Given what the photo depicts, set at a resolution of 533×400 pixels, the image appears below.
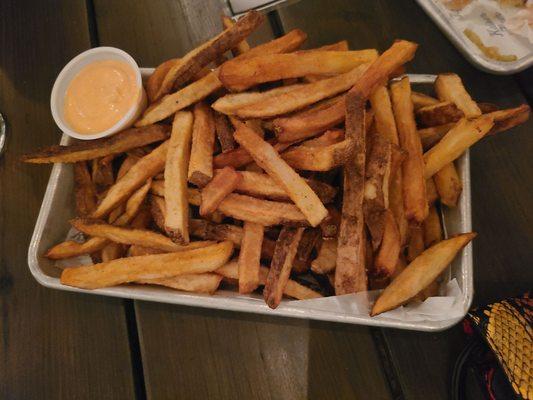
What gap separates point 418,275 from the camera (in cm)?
126

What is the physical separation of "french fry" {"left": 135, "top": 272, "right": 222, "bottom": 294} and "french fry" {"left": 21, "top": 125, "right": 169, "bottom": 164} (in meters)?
0.49

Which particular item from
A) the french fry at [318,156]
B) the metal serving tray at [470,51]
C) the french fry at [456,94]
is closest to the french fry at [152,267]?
the french fry at [318,156]

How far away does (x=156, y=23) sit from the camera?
7.20 feet

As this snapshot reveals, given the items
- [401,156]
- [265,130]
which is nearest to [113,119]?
[265,130]

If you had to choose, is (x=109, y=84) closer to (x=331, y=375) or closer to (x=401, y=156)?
(x=401, y=156)

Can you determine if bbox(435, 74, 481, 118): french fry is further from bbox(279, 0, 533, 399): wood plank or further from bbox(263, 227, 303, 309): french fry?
bbox(263, 227, 303, 309): french fry

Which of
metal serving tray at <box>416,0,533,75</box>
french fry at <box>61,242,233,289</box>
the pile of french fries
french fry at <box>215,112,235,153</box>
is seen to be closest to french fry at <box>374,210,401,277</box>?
the pile of french fries

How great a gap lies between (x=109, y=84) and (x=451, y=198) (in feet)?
4.45

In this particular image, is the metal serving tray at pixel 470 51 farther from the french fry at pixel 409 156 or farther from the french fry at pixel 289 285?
the french fry at pixel 289 285

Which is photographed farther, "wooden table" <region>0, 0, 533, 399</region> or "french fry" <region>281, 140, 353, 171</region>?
"wooden table" <region>0, 0, 533, 399</region>

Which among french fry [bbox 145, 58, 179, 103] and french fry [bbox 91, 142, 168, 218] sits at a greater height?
french fry [bbox 145, 58, 179, 103]

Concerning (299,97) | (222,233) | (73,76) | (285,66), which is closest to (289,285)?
(222,233)

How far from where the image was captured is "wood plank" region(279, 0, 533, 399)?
153 cm

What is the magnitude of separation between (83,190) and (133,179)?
0.28 meters
